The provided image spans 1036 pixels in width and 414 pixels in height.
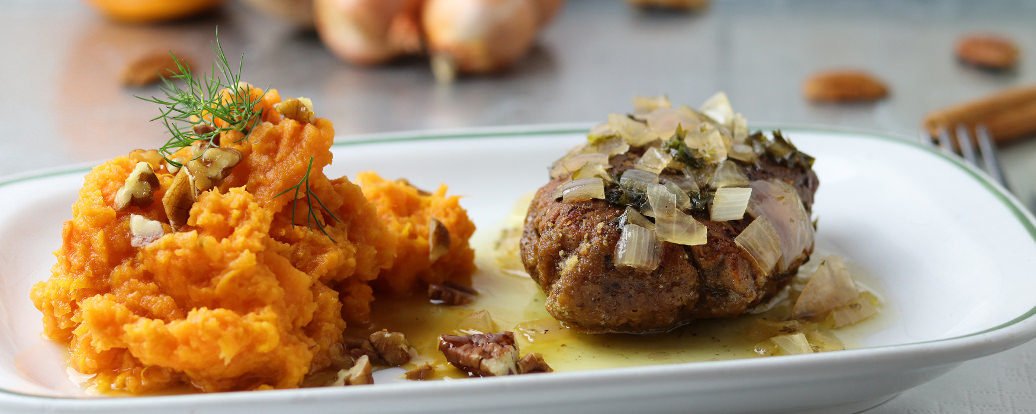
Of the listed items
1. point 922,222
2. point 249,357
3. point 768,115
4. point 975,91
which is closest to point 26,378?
point 249,357

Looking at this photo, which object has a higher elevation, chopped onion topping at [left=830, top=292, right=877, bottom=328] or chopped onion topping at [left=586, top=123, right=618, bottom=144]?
chopped onion topping at [left=586, top=123, right=618, bottom=144]

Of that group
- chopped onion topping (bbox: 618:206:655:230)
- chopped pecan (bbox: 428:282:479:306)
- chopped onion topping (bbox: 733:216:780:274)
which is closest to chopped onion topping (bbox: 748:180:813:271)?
chopped onion topping (bbox: 733:216:780:274)

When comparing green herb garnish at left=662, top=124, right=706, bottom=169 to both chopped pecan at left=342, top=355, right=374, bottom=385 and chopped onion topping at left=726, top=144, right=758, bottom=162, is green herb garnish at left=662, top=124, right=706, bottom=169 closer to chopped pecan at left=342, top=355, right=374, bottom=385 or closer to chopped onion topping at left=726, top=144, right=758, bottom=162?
chopped onion topping at left=726, top=144, right=758, bottom=162

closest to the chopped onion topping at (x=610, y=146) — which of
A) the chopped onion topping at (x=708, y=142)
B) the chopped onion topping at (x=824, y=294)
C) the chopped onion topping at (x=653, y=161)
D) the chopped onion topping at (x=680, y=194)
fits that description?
the chopped onion topping at (x=653, y=161)

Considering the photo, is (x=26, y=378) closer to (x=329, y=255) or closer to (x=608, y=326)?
(x=329, y=255)

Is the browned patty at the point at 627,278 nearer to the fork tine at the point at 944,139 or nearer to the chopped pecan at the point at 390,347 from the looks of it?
→ the chopped pecan at the point at 390,347

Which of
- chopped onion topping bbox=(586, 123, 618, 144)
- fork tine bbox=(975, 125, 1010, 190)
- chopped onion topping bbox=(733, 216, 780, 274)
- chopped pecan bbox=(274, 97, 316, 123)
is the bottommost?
fork tine bbox=(975, 125, 1010, 190)
